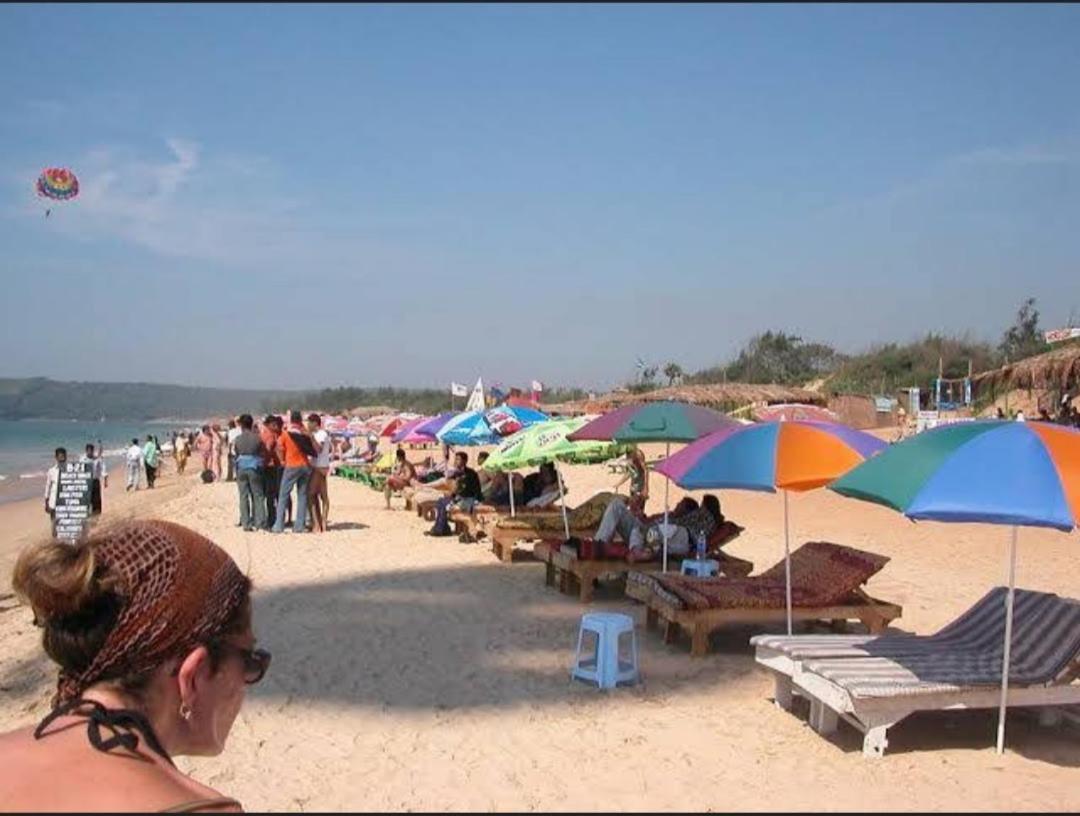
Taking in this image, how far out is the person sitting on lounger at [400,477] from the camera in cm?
1762

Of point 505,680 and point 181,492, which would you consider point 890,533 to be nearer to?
point 505,680

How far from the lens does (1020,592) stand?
581 cm

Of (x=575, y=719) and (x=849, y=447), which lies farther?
(x=849, y=447)

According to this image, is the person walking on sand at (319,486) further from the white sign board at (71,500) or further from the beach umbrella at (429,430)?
the white sign board at (71,500)

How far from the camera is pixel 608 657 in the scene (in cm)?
609

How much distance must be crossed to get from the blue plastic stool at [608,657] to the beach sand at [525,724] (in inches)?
4.1

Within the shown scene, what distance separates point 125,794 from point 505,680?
528cm

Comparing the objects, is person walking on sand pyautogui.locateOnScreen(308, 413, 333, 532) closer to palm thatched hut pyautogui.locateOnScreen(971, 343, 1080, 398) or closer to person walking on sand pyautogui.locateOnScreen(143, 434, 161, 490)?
person walking on sand pyautogui.locateOnScreen(143, 434, 161, 490)

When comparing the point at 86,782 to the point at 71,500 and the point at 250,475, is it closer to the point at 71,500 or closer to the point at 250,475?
the point at 71,500

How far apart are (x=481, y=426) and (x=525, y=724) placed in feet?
26.6

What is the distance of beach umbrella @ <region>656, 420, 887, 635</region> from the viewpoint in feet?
20.5

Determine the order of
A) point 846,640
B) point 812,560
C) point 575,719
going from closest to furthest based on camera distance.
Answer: point 575,719 → point 846,640 → point 812,560

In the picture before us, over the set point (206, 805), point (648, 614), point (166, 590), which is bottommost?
point (648, 614)

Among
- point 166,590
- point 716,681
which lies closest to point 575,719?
point 716,681
